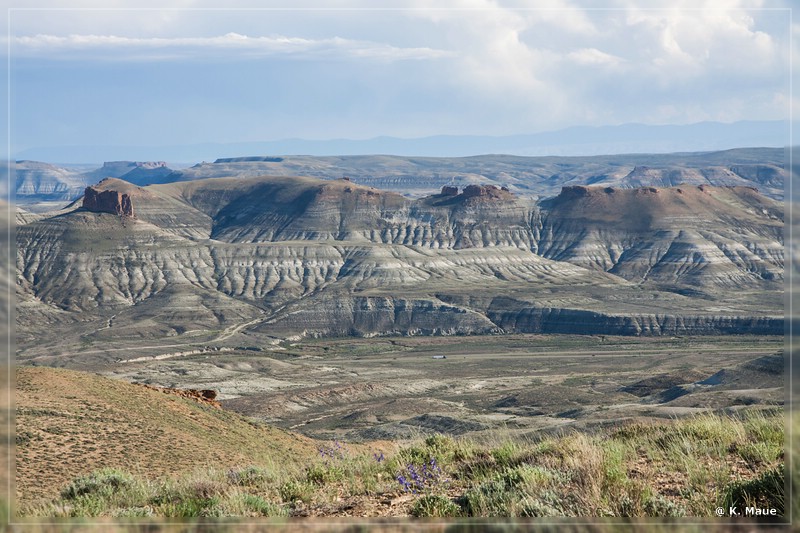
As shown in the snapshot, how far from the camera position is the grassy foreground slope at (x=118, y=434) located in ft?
69.6

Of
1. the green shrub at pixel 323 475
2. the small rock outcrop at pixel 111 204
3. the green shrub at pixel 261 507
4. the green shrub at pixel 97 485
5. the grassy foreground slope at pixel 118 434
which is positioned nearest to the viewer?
the green shrub at pixel 261 507

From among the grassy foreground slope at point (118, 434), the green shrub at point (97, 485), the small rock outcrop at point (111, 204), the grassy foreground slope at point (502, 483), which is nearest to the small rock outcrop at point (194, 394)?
the grassy foreground slope at point (118, 434)

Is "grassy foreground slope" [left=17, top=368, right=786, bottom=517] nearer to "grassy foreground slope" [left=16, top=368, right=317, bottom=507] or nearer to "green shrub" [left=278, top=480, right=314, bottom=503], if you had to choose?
"green shrub" [left=278, top=480, right=314, bottom=503]

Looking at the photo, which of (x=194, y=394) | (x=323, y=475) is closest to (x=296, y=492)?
(x=323, y=475)

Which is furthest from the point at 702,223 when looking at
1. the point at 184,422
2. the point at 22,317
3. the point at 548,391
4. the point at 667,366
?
the point at 184,422

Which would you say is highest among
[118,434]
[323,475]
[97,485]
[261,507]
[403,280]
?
[261,507]

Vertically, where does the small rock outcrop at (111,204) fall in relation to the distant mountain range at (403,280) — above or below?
above

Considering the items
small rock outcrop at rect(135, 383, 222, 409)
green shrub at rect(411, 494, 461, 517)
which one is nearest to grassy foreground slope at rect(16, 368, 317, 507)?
small rock outcrop at rect(135, 383, 222, 409)

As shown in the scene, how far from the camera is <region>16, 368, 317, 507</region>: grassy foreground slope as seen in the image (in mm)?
21203

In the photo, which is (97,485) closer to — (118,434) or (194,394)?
(118,434)

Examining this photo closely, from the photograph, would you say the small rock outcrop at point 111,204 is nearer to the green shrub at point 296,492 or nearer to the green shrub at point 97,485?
the green shrub at point 97,485

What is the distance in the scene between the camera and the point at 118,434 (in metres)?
25.0

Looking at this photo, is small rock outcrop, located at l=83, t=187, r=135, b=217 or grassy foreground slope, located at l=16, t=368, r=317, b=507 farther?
small rock outcrop, located at l=83, t=187, r=135, b=217

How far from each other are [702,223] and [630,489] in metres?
185
